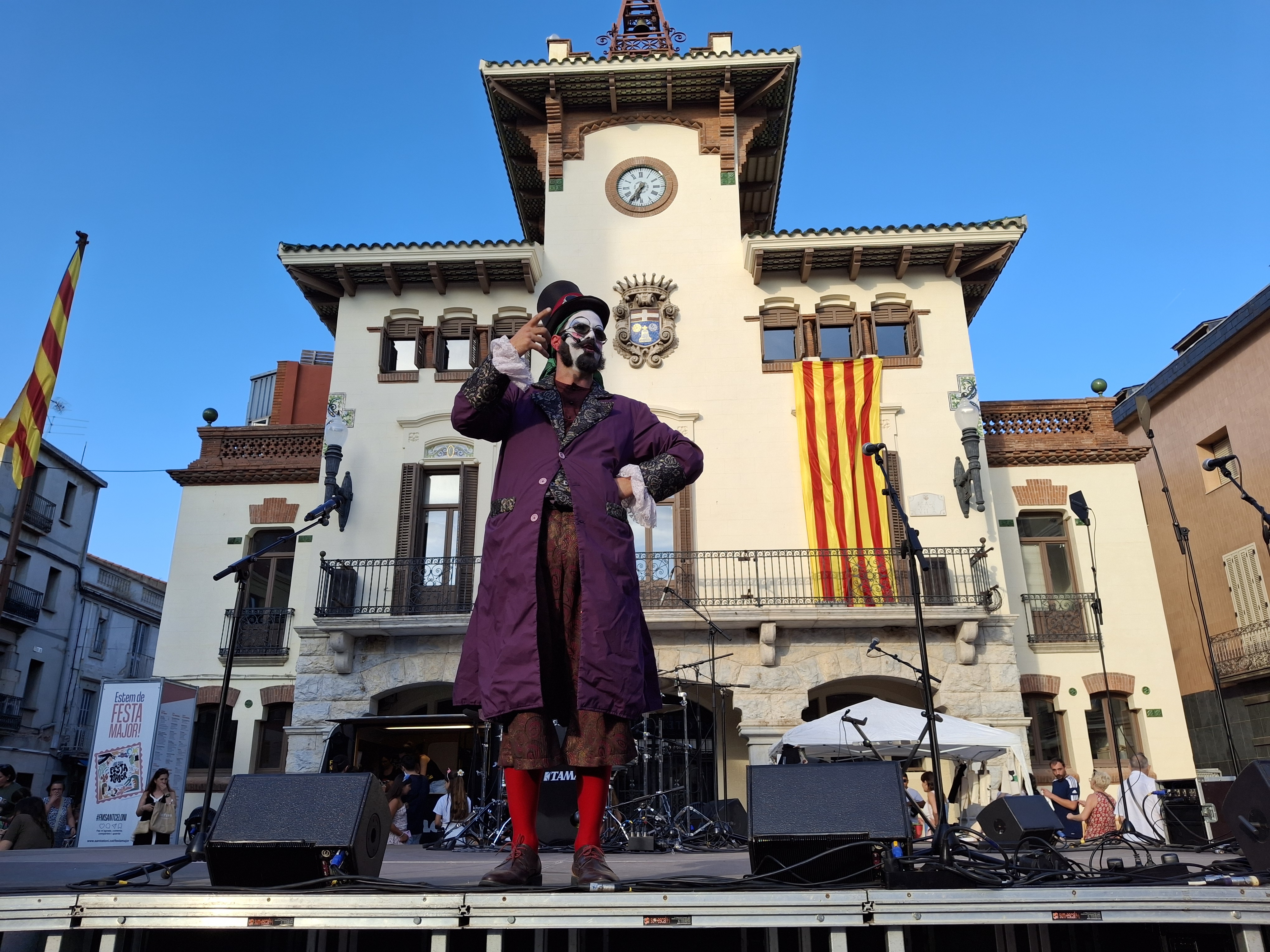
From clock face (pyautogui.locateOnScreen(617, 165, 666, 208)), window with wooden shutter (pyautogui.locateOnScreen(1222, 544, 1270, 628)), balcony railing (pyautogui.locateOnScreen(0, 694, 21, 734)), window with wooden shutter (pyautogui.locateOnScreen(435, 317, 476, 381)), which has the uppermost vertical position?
clock face (pyautogui.locateOnScreen(617, 165, 666, 208))

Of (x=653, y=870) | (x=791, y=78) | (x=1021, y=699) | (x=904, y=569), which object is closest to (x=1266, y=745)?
(x=1021, y=699)

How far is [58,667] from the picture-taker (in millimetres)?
28562

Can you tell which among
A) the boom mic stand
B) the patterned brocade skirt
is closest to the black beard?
the patterned brocade skirt

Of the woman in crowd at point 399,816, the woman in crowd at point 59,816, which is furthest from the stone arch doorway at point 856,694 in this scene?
the woman in crowd at point 59,816

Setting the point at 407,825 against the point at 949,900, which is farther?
the point at 407,825

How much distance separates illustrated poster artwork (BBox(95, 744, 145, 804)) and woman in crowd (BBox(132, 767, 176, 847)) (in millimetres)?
729

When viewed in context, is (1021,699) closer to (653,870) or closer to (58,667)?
(653,870)

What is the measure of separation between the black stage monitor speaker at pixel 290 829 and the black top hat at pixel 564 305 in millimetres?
1770

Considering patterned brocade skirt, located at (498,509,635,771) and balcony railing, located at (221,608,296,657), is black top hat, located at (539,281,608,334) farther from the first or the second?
balcony railing, located at (221,608,296,657)

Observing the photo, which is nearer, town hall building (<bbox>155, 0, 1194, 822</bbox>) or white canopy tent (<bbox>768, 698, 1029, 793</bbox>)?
white canopy tent (<bbox>768, 698, 1029, 793</bbox>)

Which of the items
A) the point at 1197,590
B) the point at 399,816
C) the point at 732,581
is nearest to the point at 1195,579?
the point at 1197,590

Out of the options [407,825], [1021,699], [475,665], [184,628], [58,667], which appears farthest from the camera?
[58,667]

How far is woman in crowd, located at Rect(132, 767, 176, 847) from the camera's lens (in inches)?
471

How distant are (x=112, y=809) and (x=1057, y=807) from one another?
487 inches
